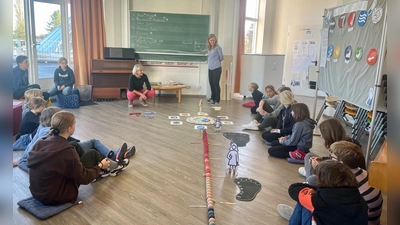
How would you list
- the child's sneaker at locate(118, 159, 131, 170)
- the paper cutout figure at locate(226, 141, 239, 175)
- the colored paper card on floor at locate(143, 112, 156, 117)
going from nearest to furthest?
the paper cutout figure at locate(226, 141, 239, 175) → the child's sneaker at locate(118, 159, 131, 170) → the colored paper card on floor at locate(143, 112, 156, 117)

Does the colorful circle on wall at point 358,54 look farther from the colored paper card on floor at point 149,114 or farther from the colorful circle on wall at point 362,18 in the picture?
the colored paper card on floor at point 149,114

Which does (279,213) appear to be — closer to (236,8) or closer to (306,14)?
(236,8)

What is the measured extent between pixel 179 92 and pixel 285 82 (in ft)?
10.6

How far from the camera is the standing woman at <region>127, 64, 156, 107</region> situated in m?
5.60

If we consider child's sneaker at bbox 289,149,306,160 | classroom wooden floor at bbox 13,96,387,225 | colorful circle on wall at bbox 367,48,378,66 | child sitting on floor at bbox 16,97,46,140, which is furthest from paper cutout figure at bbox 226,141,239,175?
child sitting on floor at bbox 16,97,46,140

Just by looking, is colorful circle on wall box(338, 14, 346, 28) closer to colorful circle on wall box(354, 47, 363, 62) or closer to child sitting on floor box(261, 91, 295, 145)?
colorful circle on wall box(354, 47, 363, 62)

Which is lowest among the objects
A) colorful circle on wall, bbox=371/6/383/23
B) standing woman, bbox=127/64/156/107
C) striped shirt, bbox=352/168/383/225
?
striped shirt, bbox=352/168/383/225

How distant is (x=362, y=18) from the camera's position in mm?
3416

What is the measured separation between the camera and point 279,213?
2.14 metres

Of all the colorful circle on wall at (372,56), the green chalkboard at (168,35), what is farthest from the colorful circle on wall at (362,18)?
the green chalkboard at (168,35)

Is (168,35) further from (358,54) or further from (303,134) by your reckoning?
(303,134)

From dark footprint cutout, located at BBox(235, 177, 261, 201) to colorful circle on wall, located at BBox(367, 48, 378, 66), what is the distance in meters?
1.71

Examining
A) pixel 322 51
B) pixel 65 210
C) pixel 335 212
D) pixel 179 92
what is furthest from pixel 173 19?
pixel 335 212

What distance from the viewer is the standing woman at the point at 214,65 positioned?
232 inches
